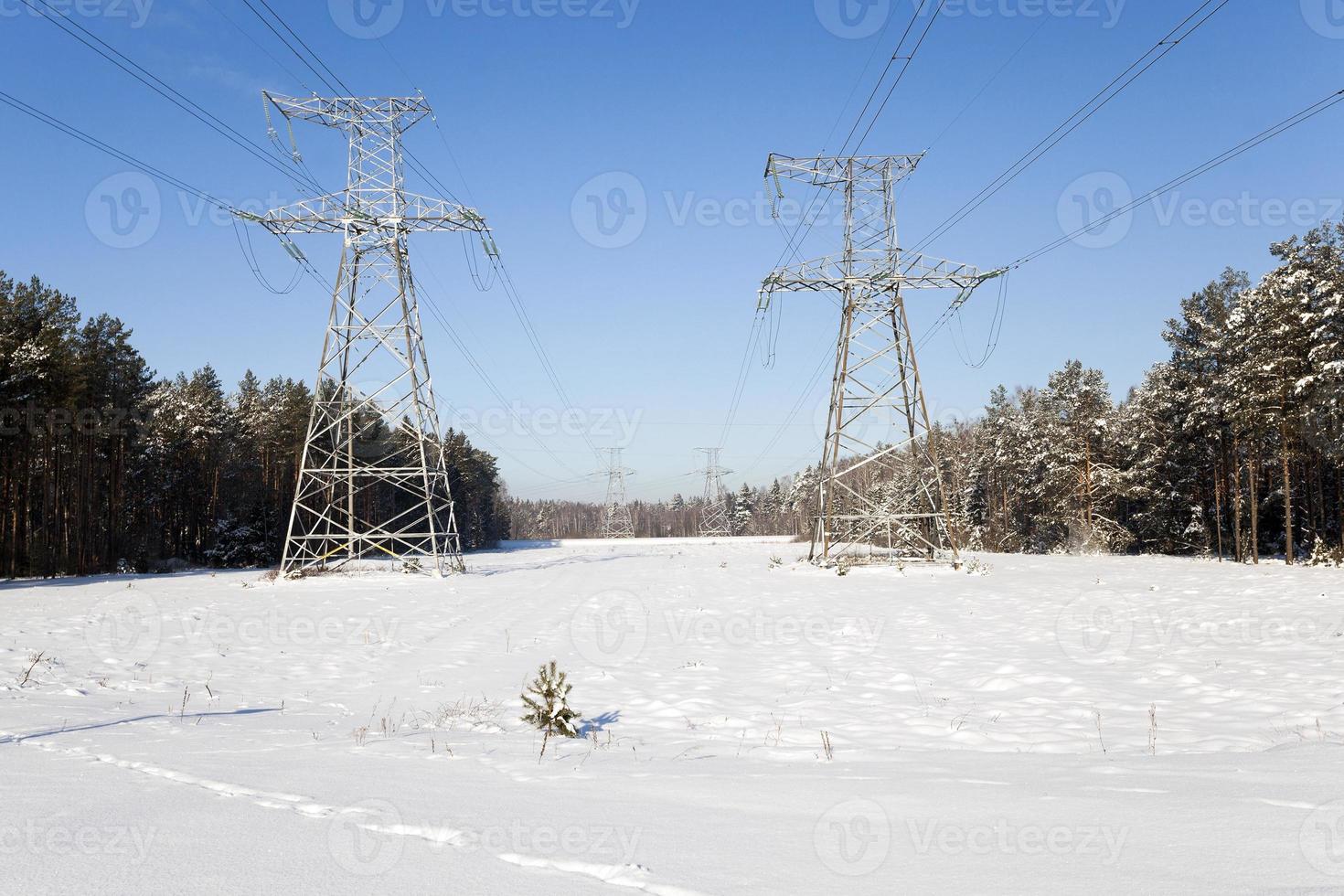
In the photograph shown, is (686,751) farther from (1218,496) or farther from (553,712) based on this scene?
(1218,496)

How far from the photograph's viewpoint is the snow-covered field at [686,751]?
117 inches

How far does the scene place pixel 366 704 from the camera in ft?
28.6

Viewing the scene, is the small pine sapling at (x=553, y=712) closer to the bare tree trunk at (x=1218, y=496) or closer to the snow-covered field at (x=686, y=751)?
the snow-covered field at (x=686, y=751)

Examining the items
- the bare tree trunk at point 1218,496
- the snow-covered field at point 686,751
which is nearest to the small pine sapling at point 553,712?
the snow-covered field at point 686,751

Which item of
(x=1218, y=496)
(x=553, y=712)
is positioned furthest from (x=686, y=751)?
(x=1218, y=496)

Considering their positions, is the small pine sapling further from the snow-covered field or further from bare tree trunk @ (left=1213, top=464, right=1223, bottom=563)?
bare tree trunk @ (left=1213, top=464, right=1223, bottom=563)

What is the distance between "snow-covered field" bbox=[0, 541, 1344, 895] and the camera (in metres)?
2.96

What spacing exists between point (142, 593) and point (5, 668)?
1282 cm

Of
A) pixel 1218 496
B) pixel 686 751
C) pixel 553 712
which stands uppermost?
pixel 1218 496

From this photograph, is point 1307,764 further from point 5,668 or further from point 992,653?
point 5,668

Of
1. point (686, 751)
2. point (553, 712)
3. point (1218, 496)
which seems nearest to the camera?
point (686, 751)

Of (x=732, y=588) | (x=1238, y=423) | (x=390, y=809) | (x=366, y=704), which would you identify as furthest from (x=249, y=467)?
(x=1238, y=423)

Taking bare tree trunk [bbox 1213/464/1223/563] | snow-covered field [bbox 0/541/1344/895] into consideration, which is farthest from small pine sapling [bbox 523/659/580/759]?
bare tree trunk [bbox 1213/464/1223/563]

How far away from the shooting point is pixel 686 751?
6.41 metres
